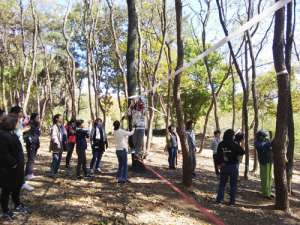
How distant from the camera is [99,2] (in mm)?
13617

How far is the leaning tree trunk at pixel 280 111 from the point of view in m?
4.88

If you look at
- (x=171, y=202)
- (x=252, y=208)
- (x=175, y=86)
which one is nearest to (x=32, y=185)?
(x=171, y=202)

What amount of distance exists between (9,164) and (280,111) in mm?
5302

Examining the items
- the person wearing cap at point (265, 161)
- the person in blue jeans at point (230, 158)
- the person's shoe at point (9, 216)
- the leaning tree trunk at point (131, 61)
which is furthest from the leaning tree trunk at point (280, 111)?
the person's shoe at point (9, 216)

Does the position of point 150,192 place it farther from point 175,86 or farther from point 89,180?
point 175,86

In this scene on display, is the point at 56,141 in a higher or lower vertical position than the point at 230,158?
higher

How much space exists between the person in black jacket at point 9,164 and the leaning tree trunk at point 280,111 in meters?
5.16

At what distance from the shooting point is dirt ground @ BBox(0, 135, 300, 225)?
3932 millimetres

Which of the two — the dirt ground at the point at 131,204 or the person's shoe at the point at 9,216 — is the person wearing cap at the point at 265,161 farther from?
the person's shoe at the point at 9,216

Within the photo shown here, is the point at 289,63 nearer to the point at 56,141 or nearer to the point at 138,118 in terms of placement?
the point at 138,118

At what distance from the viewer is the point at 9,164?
3322mm

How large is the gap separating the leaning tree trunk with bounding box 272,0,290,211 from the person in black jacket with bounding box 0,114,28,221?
516 centimetres

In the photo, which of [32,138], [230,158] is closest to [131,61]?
[32,138]

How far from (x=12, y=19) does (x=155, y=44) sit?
10674mm
